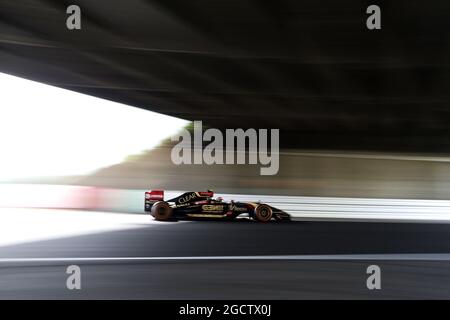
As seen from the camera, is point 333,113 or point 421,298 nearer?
point 421,298

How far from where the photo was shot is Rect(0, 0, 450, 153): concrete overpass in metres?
7.03

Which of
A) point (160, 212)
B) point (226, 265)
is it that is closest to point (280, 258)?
point (226, 265)

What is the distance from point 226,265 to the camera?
557 centimetres

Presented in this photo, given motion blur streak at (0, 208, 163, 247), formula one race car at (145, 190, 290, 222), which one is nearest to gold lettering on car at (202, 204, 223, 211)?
formula one race car at (145, 190, 290, 222)

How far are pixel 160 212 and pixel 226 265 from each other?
5.89 m

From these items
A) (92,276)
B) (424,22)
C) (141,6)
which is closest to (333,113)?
(424,22)

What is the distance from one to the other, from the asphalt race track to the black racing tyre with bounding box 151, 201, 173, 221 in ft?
7.79

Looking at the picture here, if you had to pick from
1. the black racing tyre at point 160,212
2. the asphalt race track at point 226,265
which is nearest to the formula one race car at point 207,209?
the black racing tyre at point 160,212

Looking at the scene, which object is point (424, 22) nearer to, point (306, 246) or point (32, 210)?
point (306, 246)

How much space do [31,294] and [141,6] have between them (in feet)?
14.6

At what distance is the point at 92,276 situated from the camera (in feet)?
16.3

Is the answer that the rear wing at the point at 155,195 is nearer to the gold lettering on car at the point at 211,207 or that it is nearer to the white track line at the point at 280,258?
the gold lettering on car at the point at 211,207

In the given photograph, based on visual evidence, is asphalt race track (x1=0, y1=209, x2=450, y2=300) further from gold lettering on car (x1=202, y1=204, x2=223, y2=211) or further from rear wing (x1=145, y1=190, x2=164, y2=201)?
rear wing (x1=145, y1=190, x2=164, y2=201)

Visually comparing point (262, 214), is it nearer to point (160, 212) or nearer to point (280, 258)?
point (160, 212)
